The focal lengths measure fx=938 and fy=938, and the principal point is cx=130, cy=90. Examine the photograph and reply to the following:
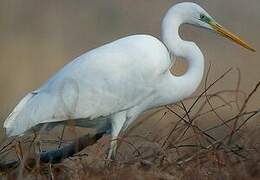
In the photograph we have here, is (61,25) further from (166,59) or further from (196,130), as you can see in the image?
(196,130)

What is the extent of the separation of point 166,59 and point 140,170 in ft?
2.87

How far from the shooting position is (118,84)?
9.05 feet

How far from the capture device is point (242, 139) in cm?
215

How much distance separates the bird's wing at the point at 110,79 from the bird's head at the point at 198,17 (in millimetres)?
169

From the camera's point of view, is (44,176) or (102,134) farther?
(102,134)

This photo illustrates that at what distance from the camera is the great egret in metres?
2.68

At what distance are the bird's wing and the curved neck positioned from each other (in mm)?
61

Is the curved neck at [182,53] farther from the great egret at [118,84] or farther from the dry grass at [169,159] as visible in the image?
the dry grass at [169,159]

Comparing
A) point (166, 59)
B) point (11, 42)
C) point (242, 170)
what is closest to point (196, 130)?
point (242, 170)

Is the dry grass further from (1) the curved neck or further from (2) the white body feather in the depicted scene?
(1) the curved neck

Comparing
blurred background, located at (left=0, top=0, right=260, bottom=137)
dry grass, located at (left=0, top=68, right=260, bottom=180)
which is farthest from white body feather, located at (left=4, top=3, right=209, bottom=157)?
blurred background, located at (left=0, top=0, right=260, bottom=137)

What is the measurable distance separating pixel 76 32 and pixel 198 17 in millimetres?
2847

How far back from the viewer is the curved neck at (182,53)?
9.18 ft

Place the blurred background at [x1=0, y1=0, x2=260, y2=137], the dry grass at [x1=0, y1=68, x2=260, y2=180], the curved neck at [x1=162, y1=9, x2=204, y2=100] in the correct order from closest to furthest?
the dry grass at [x1=0, y1=68, x2=260, y2=180] < the curved neck at [x1=162, y1=9, x2=204, y2=100] < the blurred background at [x1=0, y1=0, x2=260, y2=137]
